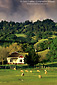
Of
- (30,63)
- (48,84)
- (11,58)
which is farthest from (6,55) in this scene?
(48,84)

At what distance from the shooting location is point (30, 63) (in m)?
89.8

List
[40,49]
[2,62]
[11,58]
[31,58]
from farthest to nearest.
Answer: [40,49] < [11,58] < [2,62] < [31,58]

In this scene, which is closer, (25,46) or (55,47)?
(55,47)

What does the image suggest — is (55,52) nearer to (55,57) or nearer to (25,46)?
(55,57)

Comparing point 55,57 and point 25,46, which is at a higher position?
point 25,46

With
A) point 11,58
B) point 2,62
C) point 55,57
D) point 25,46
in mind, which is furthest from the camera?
point 25,46

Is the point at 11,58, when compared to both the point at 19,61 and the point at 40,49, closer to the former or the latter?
the point at 19,61

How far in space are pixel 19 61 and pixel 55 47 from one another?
944 inches

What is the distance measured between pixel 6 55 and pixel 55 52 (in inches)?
1298

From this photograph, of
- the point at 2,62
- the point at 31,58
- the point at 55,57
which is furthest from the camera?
the point at 2,62

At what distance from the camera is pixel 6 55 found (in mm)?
133875

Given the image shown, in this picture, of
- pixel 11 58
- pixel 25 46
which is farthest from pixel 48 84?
pixel 25 46

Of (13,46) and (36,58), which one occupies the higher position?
(13,46)

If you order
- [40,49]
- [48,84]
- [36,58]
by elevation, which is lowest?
[48,84]
